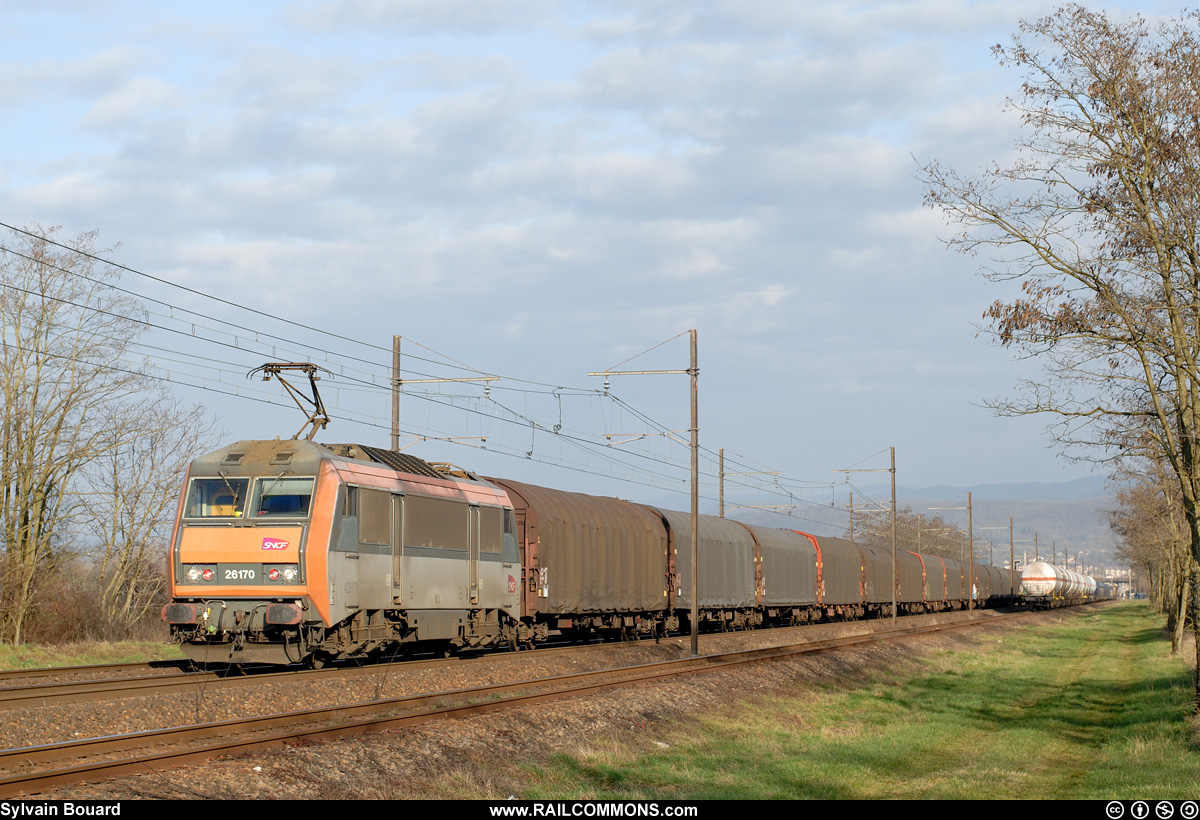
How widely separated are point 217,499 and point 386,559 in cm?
317

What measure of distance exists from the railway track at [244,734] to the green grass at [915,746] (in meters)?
2.05

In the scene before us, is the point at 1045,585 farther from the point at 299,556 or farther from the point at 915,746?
the point at 299,556

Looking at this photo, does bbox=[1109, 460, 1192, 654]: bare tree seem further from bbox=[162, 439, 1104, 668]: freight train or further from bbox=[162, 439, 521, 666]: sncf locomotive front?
bbox=[162, 439, 521, 666]: sncf locomotive front

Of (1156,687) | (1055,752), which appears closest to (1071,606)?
(1156,687)

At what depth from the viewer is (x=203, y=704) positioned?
15.2 meters

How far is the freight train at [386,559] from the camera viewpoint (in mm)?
18406

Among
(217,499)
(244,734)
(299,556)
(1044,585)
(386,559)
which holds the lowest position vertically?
(1044,585)

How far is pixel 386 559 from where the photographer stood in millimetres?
20188

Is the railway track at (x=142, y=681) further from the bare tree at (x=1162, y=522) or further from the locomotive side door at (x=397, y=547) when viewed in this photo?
the bare tree at (x=1162, y=522)

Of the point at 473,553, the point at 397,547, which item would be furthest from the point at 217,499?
the point at 473,553

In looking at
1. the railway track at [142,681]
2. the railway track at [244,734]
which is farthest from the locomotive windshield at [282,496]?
the railway track at [244,734]

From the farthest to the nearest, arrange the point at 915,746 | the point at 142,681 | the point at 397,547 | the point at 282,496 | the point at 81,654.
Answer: the point at 81,654
the point at 397,547
the point at 282,496
the point at 142,681
the point at 915,746
